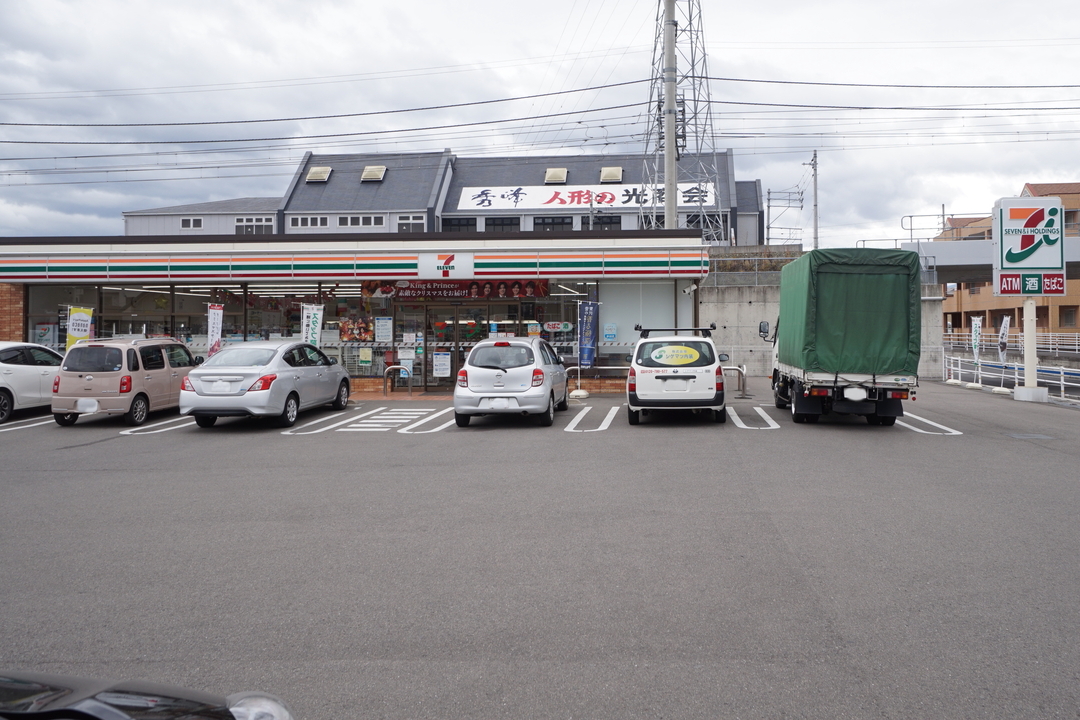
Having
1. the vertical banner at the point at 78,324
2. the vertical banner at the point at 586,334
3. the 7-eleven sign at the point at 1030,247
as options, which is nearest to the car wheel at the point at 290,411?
the vertical banner at the point at 586,334

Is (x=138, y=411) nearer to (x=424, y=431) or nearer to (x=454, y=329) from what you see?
(x=424, y=431)

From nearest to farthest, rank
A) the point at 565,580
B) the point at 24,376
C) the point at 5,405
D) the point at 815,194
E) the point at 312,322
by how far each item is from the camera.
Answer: the point at 565,580, the point at 5,405, the point at 24,376, the point at 312,322, the point at 815,194

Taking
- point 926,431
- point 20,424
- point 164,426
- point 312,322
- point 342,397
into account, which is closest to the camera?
point 926,431

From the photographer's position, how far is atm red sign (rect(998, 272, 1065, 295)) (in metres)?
19.4

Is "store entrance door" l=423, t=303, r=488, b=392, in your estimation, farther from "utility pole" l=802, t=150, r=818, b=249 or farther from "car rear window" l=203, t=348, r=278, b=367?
"utility pole" l=802, t=150, r=818, b=249

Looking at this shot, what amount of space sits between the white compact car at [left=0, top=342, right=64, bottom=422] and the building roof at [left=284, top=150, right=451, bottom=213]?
31316mm

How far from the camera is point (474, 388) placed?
45.7 ft

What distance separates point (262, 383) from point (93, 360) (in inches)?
142

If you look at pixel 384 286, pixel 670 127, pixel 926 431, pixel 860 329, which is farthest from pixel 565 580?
pixel 670 127

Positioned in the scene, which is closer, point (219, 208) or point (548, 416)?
point (548, 416)

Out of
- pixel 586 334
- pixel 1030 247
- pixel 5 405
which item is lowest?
pixel 5 405

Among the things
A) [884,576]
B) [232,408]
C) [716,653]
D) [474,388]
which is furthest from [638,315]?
[716,653]

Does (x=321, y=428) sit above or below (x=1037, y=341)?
below

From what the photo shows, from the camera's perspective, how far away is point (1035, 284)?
1941cm
